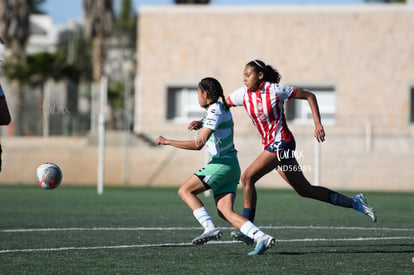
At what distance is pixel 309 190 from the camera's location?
34.3ft

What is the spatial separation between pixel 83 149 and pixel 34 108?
11.8 m

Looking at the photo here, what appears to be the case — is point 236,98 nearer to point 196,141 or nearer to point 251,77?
point 251,77

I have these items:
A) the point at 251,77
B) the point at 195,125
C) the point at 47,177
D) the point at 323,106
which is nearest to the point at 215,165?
the point at 195,125

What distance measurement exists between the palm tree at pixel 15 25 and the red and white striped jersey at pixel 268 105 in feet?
121

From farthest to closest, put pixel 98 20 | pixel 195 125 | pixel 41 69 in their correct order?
pixel 98 20
pixel 41 69
pixel 195 125

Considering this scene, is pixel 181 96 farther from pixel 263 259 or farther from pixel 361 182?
pixel 263 259

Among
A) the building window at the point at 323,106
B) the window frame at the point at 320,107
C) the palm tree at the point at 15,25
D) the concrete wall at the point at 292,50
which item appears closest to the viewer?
the window frame at the point at 320,107

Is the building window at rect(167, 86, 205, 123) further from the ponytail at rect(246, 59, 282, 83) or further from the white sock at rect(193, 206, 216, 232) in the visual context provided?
the white sock at rect(193, 206, 216, 232)

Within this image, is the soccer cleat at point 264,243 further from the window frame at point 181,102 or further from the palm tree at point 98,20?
the palm tree at point 98,20

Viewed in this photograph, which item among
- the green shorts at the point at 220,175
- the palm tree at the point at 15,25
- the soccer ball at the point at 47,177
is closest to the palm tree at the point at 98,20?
the palm tree at the point at 15,25

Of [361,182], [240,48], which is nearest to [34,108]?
[240,48]

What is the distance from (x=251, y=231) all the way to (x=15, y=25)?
39234 millimetres

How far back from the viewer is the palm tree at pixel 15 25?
46.3 metres

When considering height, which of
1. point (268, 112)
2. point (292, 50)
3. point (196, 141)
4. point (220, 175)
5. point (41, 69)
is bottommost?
point (41, 69)
